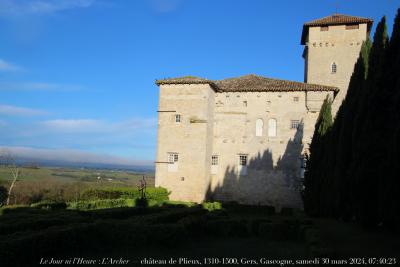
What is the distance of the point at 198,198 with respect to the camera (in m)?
29.7

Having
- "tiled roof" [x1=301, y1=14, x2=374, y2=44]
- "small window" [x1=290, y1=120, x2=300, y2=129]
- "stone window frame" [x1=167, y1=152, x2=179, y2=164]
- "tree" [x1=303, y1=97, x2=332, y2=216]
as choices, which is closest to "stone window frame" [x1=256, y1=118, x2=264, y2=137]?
"small window" [x1=290, y1=120, x2=300, y2=129]

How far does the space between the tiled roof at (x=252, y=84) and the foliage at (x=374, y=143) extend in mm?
15466

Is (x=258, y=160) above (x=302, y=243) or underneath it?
above

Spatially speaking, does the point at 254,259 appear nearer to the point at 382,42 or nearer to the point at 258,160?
the point at 382,42

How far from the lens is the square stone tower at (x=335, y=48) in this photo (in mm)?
32344

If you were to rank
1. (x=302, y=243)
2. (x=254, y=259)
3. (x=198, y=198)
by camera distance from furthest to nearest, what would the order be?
(x=198, y=198), (x=302, y=243), (x=254, y=259)

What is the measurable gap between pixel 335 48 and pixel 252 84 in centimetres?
720

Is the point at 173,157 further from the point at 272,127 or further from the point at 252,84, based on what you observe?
the point at 252,84

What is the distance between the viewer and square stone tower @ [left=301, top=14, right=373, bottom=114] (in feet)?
106

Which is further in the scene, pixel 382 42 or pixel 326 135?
pixel 326 135

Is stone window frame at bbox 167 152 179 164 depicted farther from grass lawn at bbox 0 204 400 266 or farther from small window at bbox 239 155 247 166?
grass lawn at bbox 0 204 400 266

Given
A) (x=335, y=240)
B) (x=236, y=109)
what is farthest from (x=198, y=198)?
(x=335, y=240)

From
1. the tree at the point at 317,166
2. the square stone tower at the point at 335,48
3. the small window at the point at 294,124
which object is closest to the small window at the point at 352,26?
the square stone tower at the point at 335,48

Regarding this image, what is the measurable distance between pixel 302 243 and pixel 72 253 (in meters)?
7.68
